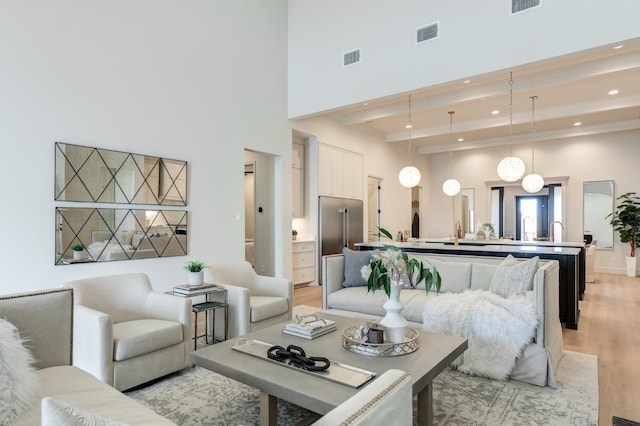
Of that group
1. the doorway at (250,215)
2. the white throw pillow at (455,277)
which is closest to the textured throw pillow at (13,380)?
the white throw pillow at (455,277)

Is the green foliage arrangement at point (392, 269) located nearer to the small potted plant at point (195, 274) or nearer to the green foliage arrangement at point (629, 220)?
the small potted plant at point (195, 274)

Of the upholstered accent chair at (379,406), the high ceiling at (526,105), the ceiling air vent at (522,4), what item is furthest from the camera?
the high ceiling at (526,105)

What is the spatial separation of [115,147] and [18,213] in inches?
43.5

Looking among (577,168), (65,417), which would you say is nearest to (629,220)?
(577,168)

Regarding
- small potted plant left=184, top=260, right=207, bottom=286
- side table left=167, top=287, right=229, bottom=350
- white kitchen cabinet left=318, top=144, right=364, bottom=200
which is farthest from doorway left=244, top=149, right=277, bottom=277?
small potted plant left=184, top=260, right=207, bottom=286

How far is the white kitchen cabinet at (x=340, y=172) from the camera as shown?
7062 millimetres

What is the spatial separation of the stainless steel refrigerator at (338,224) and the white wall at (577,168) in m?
4.15

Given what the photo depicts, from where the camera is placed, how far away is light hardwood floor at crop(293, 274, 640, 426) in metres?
2.45

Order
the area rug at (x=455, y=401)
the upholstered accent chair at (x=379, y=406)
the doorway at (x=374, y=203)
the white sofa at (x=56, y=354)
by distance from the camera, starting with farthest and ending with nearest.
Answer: the doorway at (x=374, y=203) → the area rug at (x=455, y=401) → the white sofa at (x=56, y=354) → the upholstered accent chair at (x=379, y=406)

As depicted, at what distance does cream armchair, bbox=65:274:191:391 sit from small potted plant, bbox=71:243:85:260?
3.48 ft

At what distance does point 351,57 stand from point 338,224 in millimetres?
3163

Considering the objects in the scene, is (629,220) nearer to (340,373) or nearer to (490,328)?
(490,328)

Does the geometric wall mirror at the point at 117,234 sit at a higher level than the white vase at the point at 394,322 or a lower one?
higher

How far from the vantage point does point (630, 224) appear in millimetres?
7797
